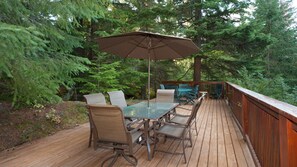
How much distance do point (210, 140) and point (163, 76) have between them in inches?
354

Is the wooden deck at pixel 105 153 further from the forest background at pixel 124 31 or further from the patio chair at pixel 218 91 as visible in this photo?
the patio chair at pixel 218 91

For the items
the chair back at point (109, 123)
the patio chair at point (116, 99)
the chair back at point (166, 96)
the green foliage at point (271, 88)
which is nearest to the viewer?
the chair back at point (109, 123)

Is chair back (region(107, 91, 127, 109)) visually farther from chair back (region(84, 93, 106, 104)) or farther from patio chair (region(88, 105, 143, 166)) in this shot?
patio chair (region(88, 105, 143, 166))

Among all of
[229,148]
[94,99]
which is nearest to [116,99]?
[94,99]

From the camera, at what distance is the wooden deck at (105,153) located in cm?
331

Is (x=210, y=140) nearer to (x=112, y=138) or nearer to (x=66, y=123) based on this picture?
(x=112, y=138)

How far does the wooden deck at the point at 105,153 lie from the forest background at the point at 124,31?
0.91 meters

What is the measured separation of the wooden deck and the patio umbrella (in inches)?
73.6

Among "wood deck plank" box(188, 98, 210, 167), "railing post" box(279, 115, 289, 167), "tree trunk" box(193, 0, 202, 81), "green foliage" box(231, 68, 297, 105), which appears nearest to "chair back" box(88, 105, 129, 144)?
"wood deck plank" box(188, 98, 210, 167)

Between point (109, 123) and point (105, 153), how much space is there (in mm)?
1135

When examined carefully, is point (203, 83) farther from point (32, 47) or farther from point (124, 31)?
point (32, 47)

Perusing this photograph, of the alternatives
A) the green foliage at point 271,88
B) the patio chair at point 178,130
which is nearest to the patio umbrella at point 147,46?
the patio chair at point 178,130

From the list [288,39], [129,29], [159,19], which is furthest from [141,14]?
[288,39]

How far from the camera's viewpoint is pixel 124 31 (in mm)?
9406
